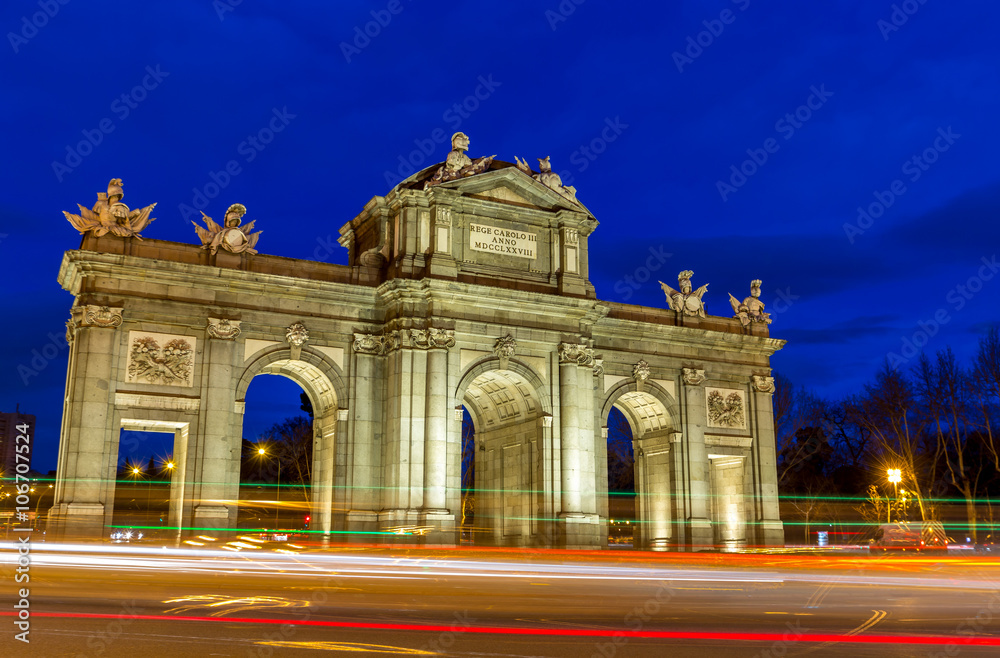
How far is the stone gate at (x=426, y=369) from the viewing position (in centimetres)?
3334

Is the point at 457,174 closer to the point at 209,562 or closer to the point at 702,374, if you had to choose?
the point at 702,374

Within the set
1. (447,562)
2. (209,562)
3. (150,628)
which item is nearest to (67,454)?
(209,562)

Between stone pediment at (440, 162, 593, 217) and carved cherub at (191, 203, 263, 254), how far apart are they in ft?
27.7

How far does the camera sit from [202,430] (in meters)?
33.8

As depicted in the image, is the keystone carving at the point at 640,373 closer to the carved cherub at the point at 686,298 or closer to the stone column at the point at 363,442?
the carved cherub at the point at 686,298

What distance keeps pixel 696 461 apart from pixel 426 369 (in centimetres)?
1449

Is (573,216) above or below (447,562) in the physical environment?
above

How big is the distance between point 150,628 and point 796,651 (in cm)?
854

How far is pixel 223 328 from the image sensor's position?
1352 inches

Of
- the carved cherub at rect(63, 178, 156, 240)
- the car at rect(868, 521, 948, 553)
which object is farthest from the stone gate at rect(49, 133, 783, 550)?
the car at rect(868, 521, 948, 553)

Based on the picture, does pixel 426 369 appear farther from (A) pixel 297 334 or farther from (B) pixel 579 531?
(B) pixel 579 531

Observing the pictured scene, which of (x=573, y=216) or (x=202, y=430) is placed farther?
(x=573, y=216)

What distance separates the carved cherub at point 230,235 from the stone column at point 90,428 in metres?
4.36

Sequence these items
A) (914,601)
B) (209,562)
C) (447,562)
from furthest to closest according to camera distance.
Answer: (447,562) → (209,562) → (914,601)
